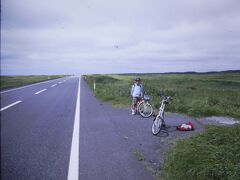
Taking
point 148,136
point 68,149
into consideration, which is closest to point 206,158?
point 148,136

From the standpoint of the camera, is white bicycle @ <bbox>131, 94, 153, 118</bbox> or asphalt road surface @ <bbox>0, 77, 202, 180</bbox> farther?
white bicycle @ <bbox>131, 94, 153, 118</bbox>

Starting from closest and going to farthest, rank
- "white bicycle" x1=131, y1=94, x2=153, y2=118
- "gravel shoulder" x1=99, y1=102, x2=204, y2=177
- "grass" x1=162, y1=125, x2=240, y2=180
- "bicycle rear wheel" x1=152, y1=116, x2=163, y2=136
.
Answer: "grass" x1=162, y1=125, x2=240, y2=180
"gravel shoulder" x1=99, y1=102, x2=204, y2=177
"bicycle rear wheel" x1=152, y1=116, x2=163, y2=136
"white bicycle" x1=131, y1=94, x2=153, y2=118

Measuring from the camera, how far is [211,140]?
18.5ft

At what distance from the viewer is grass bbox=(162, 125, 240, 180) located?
157 inches

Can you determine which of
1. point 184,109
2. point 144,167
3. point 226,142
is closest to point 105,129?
point 144,167

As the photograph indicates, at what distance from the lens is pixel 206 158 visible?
4.56m

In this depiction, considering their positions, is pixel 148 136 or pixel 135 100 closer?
pixel 148 136

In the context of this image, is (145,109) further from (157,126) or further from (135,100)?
(157,126)

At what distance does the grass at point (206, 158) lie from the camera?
3.99 metres

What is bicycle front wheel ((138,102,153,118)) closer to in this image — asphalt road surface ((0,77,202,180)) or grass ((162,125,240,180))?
asphalt road surface ((0,77,202,180))

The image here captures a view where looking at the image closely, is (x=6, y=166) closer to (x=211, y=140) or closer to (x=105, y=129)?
(x=105, y=129)

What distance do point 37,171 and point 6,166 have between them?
0.80 metres

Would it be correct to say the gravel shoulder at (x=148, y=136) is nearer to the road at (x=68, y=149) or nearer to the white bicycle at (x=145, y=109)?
the road at (x=68, y=149)

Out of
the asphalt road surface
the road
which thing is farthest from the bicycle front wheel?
the road
